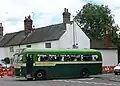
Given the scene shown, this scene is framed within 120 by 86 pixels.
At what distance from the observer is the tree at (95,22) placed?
80.2 metres

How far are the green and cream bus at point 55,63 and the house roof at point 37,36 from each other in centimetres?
2299

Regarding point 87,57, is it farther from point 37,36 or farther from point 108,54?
point 37,36

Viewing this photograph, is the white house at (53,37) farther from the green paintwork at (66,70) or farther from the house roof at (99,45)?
the green paintwork at (66,70)

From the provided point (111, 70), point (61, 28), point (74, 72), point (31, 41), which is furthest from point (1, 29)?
point (74, 72)

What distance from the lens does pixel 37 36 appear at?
67625 millimetres

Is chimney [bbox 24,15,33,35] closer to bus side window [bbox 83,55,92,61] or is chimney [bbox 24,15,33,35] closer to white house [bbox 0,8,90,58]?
white house [bbox 0,8,90,58]

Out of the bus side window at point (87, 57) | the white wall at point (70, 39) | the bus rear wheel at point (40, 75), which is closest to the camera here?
the bus rear wheel at point (40, 75)

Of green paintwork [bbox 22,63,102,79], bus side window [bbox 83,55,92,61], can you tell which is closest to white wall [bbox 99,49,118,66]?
green paintwork [bbox 22,63,102,79]

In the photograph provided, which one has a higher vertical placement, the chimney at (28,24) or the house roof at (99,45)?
the chimney at (28,24)

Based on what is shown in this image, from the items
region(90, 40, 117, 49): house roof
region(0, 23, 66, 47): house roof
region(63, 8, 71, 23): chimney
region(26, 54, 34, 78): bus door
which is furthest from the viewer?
region(90, 40, 117, 49): house roof

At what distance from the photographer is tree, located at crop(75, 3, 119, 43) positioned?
3157 inches

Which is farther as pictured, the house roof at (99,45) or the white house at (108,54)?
the house roof at (99,45)

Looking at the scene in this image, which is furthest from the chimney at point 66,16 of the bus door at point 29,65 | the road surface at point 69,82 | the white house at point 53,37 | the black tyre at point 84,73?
the road surface at point 69,82

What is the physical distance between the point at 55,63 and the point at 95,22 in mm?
46735
